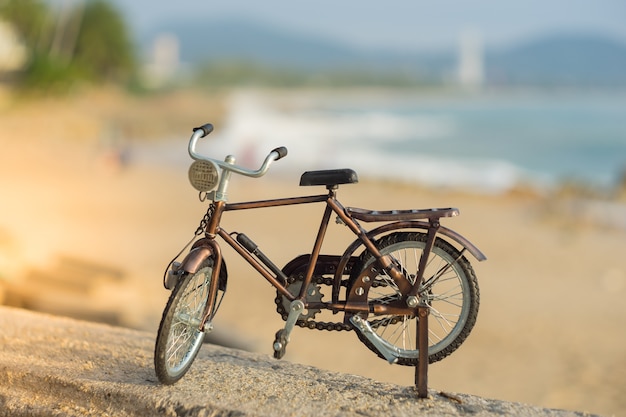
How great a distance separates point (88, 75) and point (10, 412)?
64.3 metres

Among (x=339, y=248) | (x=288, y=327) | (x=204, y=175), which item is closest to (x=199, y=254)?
(x=204, y=175)

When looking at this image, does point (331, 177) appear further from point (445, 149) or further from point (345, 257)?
point (445, 149)

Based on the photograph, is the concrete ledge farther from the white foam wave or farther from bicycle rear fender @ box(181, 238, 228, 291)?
the white foam wave

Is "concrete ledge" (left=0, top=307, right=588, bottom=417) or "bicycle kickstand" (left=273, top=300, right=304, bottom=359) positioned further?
"bicycle kickstand" (left=273, top=300, right=304, bottom=359)

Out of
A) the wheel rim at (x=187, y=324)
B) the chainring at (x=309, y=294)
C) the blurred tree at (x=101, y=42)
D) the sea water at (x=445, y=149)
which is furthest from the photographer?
the blurred tree at (x=101, y=42)

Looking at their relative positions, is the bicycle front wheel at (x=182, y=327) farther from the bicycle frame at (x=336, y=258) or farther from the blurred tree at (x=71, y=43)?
the blurred tree at (x=71, y=43)

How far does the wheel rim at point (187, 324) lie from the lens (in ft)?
11.6

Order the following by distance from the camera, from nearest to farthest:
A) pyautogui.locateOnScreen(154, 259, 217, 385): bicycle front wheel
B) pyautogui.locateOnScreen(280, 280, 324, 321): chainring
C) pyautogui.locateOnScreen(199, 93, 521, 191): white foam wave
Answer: pyautogui.locateOnScreen(154, 259, 217, 385): bicycle front wheel → pyautogui.locateOnScreen(280, 280, 324, 321): chainring → pyautogui.locateOnScreen(199, 93, 521, 191): white foam wave

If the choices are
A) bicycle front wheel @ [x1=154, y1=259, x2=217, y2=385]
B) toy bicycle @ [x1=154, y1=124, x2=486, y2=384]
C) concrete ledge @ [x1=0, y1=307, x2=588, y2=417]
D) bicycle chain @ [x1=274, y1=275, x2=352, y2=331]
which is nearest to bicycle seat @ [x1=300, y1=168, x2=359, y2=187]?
toy bicycle @ [x1=154, y1=124, x2=486, y2=384]

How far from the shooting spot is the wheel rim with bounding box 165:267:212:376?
3533 millimetres

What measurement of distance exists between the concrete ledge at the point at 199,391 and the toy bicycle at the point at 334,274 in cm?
16

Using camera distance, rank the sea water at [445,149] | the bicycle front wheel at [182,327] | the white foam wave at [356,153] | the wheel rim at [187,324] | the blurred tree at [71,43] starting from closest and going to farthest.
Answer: the bicycle front wheel at [182,327] < the wheel rim at [187,324] < the white foam wave at [356,153] < the sea water at [445,149] < the blurred tree at [71,43]

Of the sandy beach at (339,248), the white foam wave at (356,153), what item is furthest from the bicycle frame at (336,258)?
the white foam wave at (356,153)

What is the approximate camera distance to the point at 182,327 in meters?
3.66
